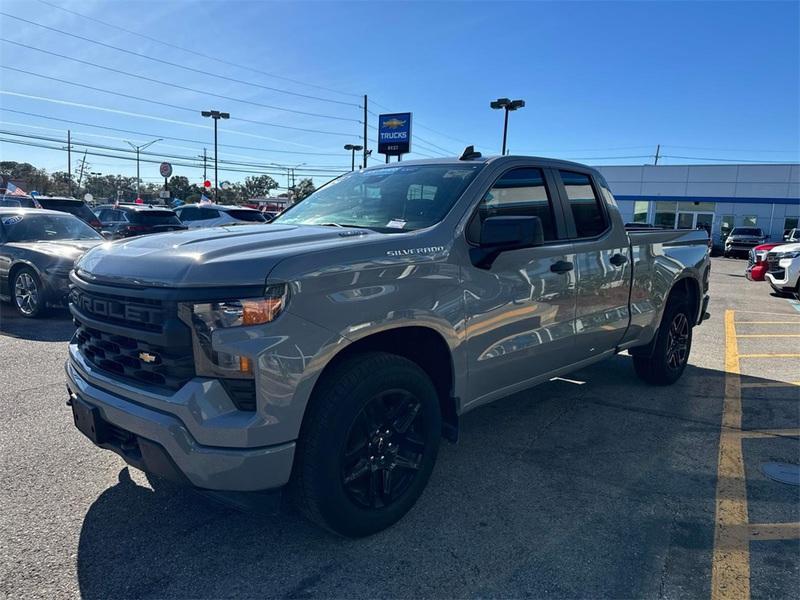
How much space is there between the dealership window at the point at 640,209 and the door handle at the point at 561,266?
129ft

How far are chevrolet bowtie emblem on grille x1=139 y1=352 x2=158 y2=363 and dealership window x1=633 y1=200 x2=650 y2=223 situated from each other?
136ft

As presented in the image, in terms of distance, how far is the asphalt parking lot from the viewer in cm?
256

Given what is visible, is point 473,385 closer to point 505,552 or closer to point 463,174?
point 505,552

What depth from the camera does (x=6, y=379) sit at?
5.20 meters

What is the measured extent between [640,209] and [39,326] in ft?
130

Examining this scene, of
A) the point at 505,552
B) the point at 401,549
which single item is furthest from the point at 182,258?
the point at 505,552

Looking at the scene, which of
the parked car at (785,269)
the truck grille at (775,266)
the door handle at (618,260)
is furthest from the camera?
the truck grille at (775,266)

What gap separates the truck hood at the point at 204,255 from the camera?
94.7 inches

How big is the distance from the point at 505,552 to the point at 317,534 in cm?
95

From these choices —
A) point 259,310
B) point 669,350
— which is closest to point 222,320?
point 259,310

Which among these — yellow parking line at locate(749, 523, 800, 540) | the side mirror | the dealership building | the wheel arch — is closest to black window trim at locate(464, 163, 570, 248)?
the side mirror

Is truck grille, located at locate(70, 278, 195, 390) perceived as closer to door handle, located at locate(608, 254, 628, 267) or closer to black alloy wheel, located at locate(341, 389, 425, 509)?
black alloy wheel, located at locate(341, 389, 425, 509)

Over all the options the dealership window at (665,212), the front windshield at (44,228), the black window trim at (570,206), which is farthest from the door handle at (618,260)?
the dealership window at (665,212)

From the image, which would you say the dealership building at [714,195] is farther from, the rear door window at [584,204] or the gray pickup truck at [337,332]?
the gray pickup truck at [337,332]
